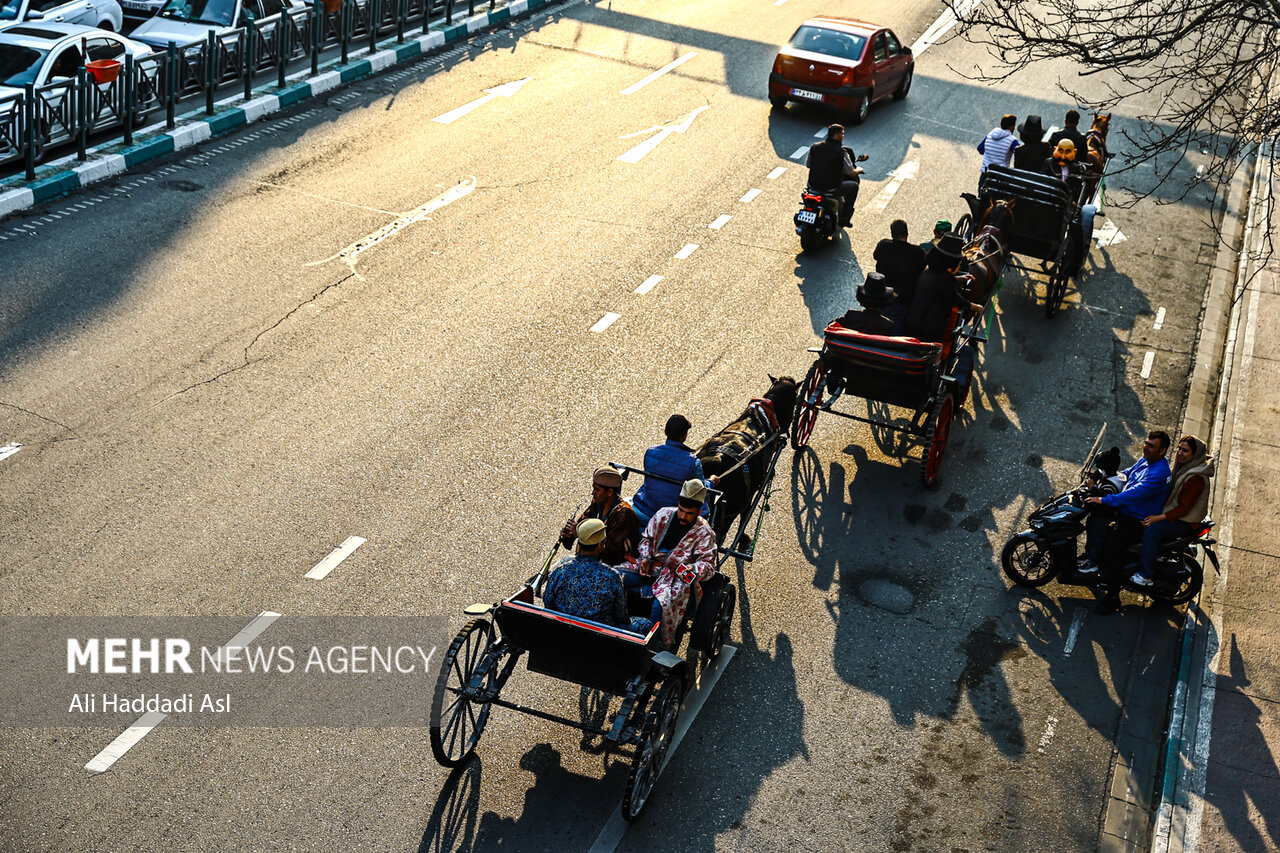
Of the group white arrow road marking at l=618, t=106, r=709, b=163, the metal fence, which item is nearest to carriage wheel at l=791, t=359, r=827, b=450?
white arrow road marking at l=618, t=106, r=709, b=163

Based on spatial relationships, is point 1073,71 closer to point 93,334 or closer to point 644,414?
point 644,414

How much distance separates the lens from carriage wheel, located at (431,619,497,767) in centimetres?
722

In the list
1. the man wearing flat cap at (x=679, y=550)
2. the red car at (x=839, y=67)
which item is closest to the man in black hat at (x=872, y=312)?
the man wearing flat cap at (x=679, y=550)

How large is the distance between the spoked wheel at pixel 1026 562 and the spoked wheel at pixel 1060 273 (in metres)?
5.66

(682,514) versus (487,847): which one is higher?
(682,514)

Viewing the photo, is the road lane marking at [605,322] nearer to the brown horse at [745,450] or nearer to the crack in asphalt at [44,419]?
the brown horse at [745,450]

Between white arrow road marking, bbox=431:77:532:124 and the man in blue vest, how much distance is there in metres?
12.0

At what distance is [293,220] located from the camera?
15.4 meters

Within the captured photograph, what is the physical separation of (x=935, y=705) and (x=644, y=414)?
4.29 metres

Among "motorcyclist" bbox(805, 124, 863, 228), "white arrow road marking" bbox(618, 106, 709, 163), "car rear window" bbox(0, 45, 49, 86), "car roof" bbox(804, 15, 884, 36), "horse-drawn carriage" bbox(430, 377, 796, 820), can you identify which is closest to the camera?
"horse-drawn carriage" bbox(430, 377, 796, 820)

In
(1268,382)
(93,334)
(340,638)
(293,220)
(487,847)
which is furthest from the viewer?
(293,220)

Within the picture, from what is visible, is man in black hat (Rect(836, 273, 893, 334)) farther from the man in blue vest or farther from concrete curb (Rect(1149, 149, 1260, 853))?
concrete curb (Rect(1149, 149, 1260, 853))

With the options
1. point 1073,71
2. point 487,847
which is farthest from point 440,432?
point 1073,71

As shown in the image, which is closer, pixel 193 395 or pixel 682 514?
pixel 682 514
